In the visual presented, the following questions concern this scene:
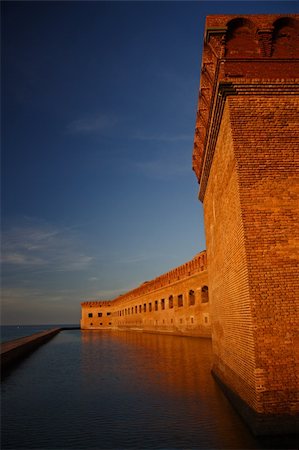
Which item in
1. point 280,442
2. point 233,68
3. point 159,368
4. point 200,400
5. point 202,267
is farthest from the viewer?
point 202,267

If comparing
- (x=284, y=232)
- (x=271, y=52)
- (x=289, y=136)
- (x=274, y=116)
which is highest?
(x=271, y=52)

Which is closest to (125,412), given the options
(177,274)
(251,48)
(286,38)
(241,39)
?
(251,48)

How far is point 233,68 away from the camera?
7.10m

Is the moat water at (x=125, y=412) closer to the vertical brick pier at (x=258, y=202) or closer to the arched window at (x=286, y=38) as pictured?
the vertical brick pier at (x=258, y=202)

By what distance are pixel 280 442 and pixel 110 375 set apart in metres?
7.82

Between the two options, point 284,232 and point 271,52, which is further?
point 271,52

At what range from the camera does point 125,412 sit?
734cm

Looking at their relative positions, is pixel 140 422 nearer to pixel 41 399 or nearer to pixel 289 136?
pixel 41 399

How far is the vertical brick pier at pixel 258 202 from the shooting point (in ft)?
18.2

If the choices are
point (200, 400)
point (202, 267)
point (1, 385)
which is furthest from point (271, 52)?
point (202, 267)

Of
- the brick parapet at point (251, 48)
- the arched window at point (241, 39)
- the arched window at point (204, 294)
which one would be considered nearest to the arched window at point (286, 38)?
the brick parapet at point (251, 48)

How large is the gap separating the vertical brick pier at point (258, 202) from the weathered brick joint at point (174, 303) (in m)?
15.9

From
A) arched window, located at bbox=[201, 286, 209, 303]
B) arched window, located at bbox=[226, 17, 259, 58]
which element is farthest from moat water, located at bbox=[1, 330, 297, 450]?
arched window, located at bbox=[201, 286, 209, 303]

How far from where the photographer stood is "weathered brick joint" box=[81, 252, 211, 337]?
956 inches
